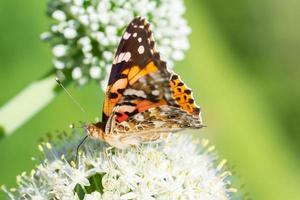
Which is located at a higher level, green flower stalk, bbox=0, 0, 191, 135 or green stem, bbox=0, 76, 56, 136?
green flower stalk, bbox=0, 0, 191, 135

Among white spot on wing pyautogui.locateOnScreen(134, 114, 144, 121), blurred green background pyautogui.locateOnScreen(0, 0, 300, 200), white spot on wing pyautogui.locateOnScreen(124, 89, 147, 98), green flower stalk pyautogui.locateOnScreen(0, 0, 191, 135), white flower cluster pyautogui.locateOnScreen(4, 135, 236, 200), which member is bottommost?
white flower cluster pyautogui.locateOnScreen(4, 135, 236, 200)

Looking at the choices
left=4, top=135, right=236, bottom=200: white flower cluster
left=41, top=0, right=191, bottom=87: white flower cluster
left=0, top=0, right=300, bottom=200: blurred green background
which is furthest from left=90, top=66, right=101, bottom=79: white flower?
left=0, top=0, right=300, bottom=200: blurred green background

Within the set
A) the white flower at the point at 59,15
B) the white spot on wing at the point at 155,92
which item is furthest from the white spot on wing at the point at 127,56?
the white flower at the point at 59,15

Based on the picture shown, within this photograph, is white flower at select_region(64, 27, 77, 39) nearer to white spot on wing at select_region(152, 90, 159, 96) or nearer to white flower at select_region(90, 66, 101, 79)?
white flower at select_region(90, 66, 101, 79)

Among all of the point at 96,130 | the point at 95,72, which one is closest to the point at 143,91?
the point at 96,130

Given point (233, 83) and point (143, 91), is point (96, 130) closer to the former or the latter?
point (143, 91)

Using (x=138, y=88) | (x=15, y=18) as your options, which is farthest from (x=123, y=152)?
(x=15, y=18)
